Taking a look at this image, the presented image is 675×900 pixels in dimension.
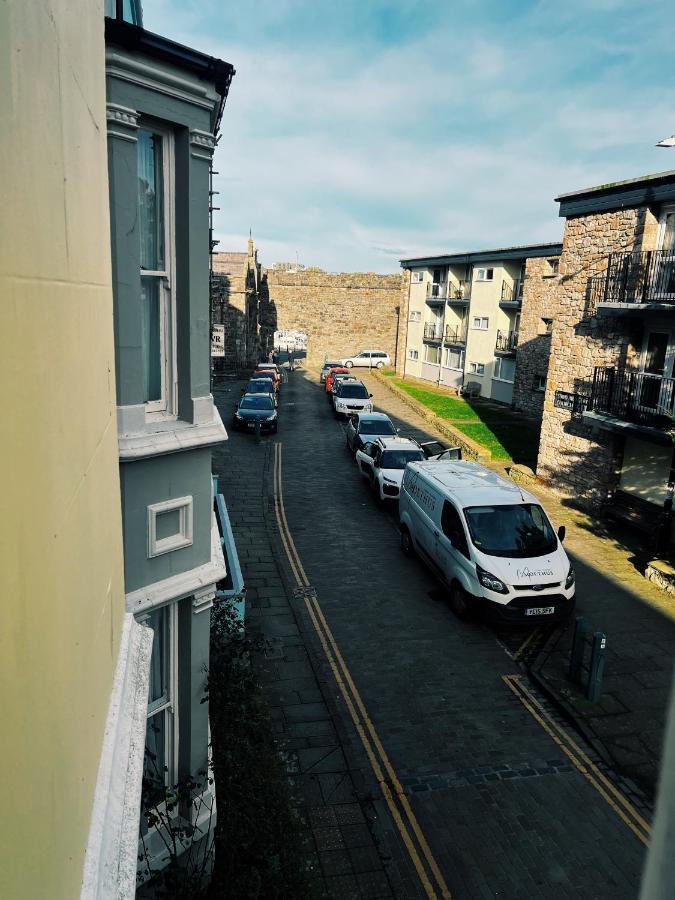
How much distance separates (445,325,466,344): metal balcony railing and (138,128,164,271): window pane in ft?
120

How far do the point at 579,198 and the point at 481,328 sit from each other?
18.9m

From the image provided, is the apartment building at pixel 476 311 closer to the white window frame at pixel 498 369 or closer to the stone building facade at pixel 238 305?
the white window frame at pixel 498 369

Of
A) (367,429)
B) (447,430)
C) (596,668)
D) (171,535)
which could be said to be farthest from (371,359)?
→ (171,535)

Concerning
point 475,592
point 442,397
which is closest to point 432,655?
point 475,592

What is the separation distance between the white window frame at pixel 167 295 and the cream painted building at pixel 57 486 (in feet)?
6.02

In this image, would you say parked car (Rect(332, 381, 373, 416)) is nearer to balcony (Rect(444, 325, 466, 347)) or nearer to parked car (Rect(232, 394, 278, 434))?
parked car (Rect(232, 394, 278, 434))

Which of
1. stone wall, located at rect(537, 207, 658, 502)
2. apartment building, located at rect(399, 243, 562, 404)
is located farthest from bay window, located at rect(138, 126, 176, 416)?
apartment building, located at rect(399, 243, 562, 404)

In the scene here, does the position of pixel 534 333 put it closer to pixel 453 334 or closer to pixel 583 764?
pixel 453 334

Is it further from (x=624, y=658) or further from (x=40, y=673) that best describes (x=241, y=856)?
(x=624, y=658)

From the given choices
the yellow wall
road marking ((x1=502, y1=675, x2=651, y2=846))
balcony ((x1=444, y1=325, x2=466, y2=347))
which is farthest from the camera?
balcony ((x1=444, y1=325, x2=466, y2=347))

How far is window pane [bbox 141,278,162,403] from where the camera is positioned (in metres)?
4.95

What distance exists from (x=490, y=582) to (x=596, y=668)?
7.24ft

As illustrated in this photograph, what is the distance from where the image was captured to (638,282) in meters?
16.3

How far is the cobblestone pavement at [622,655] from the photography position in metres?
8.78
